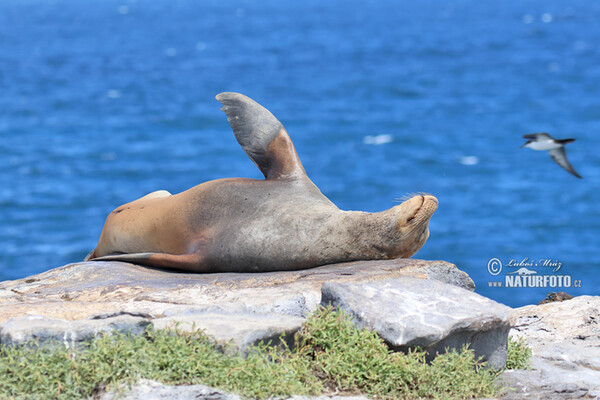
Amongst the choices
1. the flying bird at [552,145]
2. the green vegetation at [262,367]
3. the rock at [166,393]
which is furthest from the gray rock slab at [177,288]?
the flying bird at [552,145]

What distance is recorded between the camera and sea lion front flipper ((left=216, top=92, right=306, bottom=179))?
786 cm

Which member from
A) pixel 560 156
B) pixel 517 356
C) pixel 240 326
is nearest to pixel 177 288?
pixel 240 326

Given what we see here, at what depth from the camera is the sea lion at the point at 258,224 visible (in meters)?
6.94

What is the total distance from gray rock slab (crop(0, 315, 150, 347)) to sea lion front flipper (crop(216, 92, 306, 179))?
2.89m

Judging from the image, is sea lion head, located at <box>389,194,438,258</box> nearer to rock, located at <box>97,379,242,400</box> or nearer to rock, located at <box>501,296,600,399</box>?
rock, located at <box>501,296,600,399</box>

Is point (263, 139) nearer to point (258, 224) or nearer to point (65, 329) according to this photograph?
point (258, 224)

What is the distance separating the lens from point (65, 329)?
505 cm

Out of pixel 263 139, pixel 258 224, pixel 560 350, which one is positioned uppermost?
pixel 263 139

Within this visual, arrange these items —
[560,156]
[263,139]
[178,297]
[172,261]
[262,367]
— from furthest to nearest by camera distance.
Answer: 1. [560,156]
2. [263,139]
3. [172,261]
4. [178,297]
5. [262,367]

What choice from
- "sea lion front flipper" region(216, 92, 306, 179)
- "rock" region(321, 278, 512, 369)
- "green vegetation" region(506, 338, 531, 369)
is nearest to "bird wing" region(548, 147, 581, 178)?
"sea lion front flipper" region(216, 92, 306, 179)

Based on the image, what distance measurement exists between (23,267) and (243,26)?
61524 mm

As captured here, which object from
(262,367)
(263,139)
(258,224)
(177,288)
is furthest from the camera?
(263,139)

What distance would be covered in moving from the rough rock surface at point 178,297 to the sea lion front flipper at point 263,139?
1.23 meters

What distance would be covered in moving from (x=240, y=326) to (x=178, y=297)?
98cm
